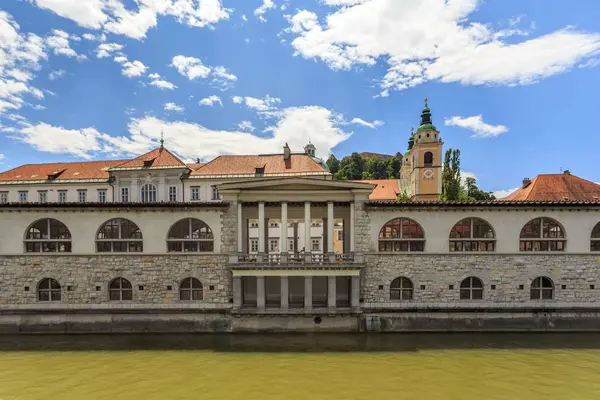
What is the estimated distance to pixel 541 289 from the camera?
1808 centimetres

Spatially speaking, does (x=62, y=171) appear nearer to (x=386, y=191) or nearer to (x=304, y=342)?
(x=304, y=342)

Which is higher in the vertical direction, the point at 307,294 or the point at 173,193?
the point at 173,193

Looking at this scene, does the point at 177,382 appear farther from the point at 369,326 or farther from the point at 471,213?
the point at 471,213

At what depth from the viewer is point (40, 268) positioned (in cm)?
1784

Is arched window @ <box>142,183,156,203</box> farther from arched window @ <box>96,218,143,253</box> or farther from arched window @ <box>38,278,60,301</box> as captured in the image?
arched window @ <box>96,218,143,253</box>

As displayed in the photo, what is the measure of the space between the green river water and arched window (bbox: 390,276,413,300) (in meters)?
2.21

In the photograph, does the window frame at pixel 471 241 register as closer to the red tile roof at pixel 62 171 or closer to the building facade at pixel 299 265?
the building facade at pixel 299 265

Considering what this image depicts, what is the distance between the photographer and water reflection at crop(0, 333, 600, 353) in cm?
1596

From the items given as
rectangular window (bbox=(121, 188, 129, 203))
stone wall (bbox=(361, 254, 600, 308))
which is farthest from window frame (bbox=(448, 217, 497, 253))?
rectangular window (bbox=(121, 188, 129, 203))

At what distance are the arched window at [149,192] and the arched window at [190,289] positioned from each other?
26.7 meters

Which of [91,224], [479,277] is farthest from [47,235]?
[479,277]

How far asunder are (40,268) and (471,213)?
26.4 m

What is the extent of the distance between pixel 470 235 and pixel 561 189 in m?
29.3

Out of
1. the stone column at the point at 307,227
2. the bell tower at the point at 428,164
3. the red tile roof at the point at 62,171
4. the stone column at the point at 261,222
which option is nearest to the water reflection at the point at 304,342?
the stone column at the point at 307,227
